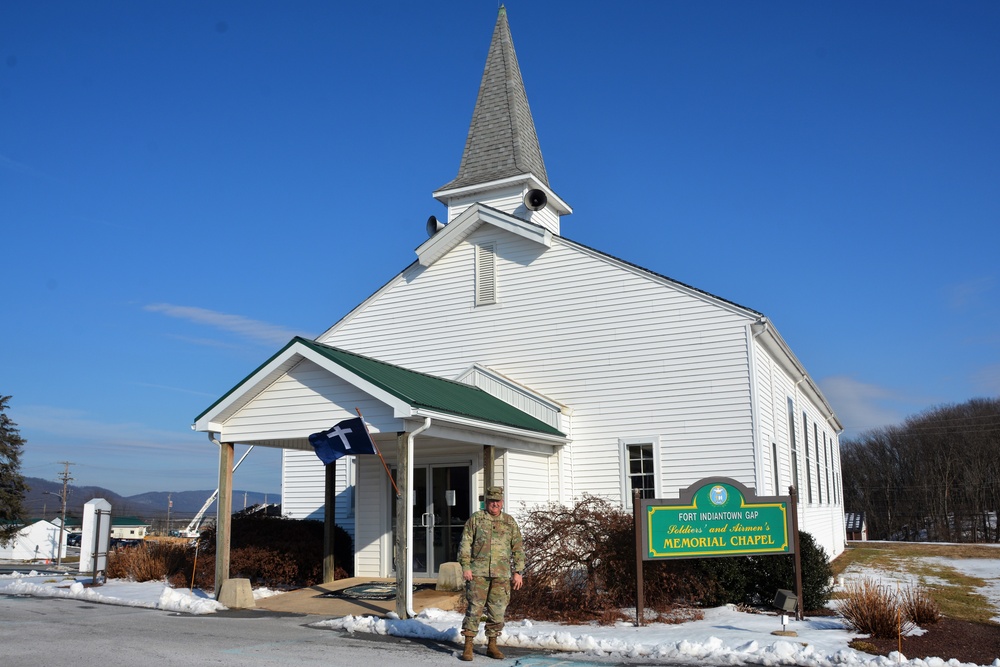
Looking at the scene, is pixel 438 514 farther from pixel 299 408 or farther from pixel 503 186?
pixel 503 186

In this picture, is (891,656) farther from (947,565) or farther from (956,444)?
(956,444)

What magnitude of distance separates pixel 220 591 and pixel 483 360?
865 centimetres

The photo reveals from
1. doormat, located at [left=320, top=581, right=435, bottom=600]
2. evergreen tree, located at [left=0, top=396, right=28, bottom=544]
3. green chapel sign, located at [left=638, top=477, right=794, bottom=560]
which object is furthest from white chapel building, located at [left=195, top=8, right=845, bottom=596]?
evergreen tree, located at [left=0, top=396, right=28, bottom=544]

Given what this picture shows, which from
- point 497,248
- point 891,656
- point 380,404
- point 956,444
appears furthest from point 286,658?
point 956,444

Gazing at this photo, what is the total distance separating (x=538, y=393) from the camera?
20.4 meters

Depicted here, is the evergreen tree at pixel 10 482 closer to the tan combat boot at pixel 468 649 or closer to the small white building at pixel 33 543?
the small white building at pixel 33 543

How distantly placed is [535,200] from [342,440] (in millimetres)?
10156

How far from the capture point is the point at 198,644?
34.2 ft

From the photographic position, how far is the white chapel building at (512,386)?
15.2 m

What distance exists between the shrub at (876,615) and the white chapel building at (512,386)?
6201mm

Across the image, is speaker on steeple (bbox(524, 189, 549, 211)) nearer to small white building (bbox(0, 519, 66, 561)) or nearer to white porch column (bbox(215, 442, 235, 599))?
white porch column (bbox(215, 442, 235, 599))

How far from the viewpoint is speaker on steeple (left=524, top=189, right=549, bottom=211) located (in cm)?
2208

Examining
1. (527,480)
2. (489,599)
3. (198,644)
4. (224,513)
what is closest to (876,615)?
(489,599)

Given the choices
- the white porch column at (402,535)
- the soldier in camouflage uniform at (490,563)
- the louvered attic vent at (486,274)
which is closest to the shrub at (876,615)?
the soldier in camouflage uniform at (490,563)
